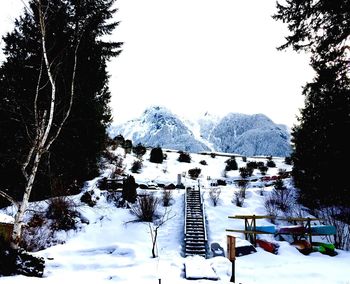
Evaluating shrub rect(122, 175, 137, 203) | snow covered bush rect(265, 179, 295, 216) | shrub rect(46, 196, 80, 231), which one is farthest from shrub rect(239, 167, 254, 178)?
shrub rect(46, 196, 80, 231)

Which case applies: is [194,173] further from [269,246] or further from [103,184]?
[269,246]

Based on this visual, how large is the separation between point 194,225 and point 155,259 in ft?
16.9

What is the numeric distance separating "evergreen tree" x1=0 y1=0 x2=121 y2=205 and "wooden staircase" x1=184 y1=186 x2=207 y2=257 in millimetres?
7017

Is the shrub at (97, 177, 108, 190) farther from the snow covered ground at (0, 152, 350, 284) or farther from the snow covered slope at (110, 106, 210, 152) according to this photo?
the snow covered slope at (110, 106, 210, 152)

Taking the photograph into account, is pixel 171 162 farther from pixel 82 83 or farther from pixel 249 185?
pixel 82 83

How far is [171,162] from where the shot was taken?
34344 mm

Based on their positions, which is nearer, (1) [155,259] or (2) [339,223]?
(1) [155,259]

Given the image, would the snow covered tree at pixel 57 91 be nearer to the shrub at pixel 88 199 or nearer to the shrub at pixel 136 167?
the shrub at pixel 88 199

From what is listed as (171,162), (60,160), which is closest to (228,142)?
(171,162)

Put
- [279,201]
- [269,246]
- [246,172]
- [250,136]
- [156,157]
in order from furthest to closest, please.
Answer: [250,136], [156,157], [246,172], [279,201], [269,246]

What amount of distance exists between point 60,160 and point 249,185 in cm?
1776

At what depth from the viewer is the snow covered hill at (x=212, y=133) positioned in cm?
9644

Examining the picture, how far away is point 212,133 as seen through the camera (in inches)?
4660

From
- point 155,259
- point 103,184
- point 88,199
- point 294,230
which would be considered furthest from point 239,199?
point 155,259
